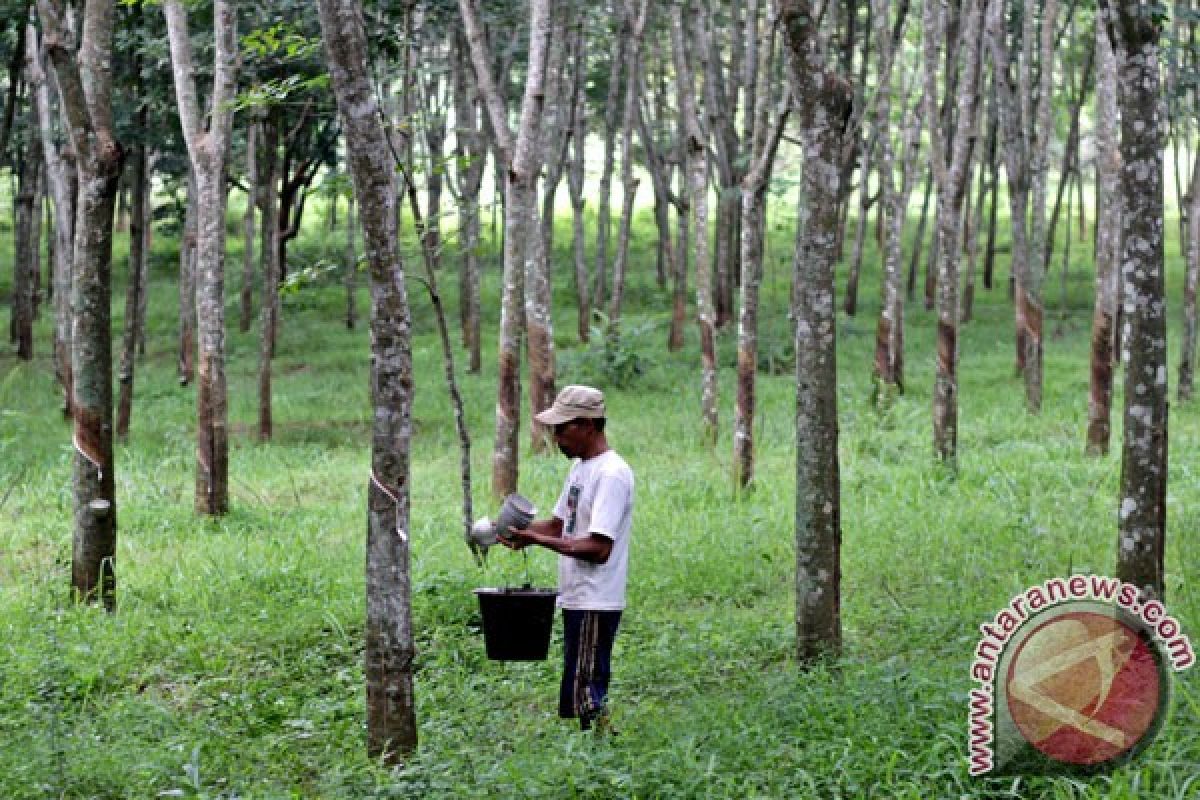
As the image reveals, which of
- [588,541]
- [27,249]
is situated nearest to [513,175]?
[588,541]

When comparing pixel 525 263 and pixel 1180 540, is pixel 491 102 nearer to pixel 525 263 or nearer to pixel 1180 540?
pixel 525 263

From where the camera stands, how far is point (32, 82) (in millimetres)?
19266

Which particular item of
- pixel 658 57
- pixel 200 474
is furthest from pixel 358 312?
pixel 200 474

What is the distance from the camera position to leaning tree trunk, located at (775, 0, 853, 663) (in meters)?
6.38

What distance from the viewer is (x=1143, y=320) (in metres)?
5.93

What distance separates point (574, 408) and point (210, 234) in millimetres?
6811

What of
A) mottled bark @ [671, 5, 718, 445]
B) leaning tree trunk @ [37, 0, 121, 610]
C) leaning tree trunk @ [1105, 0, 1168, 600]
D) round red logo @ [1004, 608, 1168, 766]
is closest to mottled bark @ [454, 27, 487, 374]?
mottled bark @ [671, 5, 718, 445]

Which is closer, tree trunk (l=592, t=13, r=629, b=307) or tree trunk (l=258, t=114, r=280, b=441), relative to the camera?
tree trunk (l=258, t=114, r=280, b=441)

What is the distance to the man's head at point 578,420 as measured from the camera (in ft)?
18.2

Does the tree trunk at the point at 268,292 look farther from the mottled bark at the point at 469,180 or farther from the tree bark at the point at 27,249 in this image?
the tree bark at the point at 27,249

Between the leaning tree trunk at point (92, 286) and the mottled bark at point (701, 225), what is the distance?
18.8 feet

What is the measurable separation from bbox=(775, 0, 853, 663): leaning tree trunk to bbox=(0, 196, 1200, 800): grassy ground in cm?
35

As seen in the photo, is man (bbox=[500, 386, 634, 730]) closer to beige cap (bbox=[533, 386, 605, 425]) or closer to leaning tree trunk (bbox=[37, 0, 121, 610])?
beige cap (bbox=[533, 386, 605, 425])

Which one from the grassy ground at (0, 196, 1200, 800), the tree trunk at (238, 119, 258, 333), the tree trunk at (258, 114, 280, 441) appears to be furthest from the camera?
the tree trunk at (238, 119, 258, 333)
